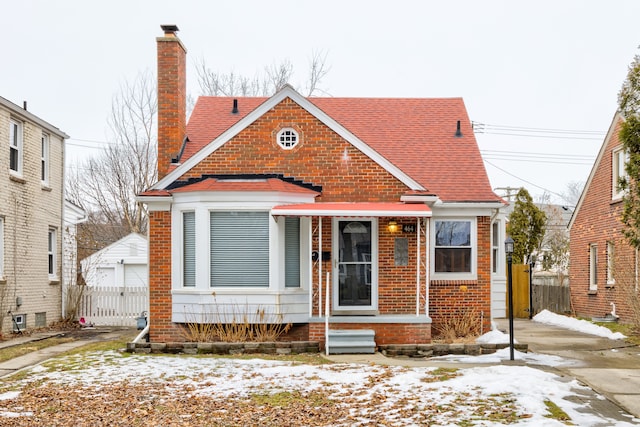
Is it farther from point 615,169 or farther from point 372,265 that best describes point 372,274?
point 615,169

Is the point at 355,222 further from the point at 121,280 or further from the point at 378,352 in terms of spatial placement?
the point at 121,280

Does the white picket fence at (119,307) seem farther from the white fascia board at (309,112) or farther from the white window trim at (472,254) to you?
the white window trim at (472,254)

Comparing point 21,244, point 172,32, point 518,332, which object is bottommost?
point 518,332

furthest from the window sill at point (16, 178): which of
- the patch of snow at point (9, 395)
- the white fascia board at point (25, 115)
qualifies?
the patch of snow at point (9, 395)

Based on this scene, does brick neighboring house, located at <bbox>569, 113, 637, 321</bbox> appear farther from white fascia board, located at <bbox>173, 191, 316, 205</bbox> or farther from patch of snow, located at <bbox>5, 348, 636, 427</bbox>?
white fascia board, located at <bbox>173, 191, 316, 205</bbox>

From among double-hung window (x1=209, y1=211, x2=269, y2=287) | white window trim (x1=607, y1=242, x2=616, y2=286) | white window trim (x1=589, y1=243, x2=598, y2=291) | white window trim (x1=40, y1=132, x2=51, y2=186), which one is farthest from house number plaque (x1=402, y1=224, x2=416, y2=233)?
white window trim (x1=40, y1=132, x2=51, y2=186)

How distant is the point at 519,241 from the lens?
1123 inches

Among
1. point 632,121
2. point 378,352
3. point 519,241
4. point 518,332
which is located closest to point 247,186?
point 378,352

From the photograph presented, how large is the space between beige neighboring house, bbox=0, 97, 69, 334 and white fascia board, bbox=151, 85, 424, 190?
558 centimetres

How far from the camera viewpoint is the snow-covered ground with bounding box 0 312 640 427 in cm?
830

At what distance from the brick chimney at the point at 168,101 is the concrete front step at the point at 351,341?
5.18 meters

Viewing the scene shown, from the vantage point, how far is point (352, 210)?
525 inches

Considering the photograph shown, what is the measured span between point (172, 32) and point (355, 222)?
5.83 metres

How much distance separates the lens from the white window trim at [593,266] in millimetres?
21703
